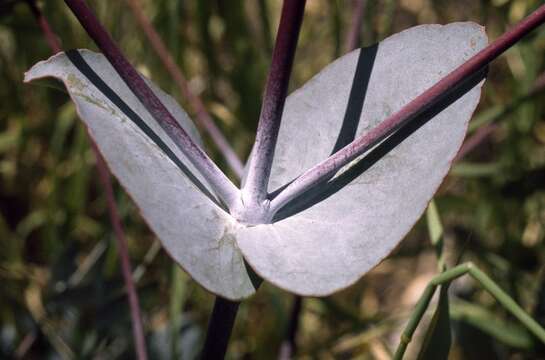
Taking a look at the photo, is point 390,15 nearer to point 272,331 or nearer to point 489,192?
point 489,192

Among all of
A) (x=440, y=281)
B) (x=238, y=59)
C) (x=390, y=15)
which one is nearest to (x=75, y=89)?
(x=440, y=281)

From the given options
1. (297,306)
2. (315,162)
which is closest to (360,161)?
(315,162)

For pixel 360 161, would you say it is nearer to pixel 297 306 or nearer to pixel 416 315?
pixel 416 315

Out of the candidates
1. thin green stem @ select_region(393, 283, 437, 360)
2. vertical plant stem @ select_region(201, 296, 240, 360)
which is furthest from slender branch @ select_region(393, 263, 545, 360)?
vertical plant stem @ select_region(201, 296, 240, 360)

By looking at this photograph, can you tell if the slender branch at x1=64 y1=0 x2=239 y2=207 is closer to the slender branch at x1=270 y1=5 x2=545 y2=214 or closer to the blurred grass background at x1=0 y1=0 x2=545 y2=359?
the slender branch at x1=270 y1=5 x2=545 y2=214

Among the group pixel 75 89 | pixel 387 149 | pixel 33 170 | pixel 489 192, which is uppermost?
pixel 75 89

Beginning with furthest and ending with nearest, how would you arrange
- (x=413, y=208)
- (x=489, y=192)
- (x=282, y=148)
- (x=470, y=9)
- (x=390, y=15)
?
1. (x=470, y=9)
2. (x=489, y=192)
3. (x=390, y=15)
4. (x=282, y=148)
5. (x=413, y=208)
